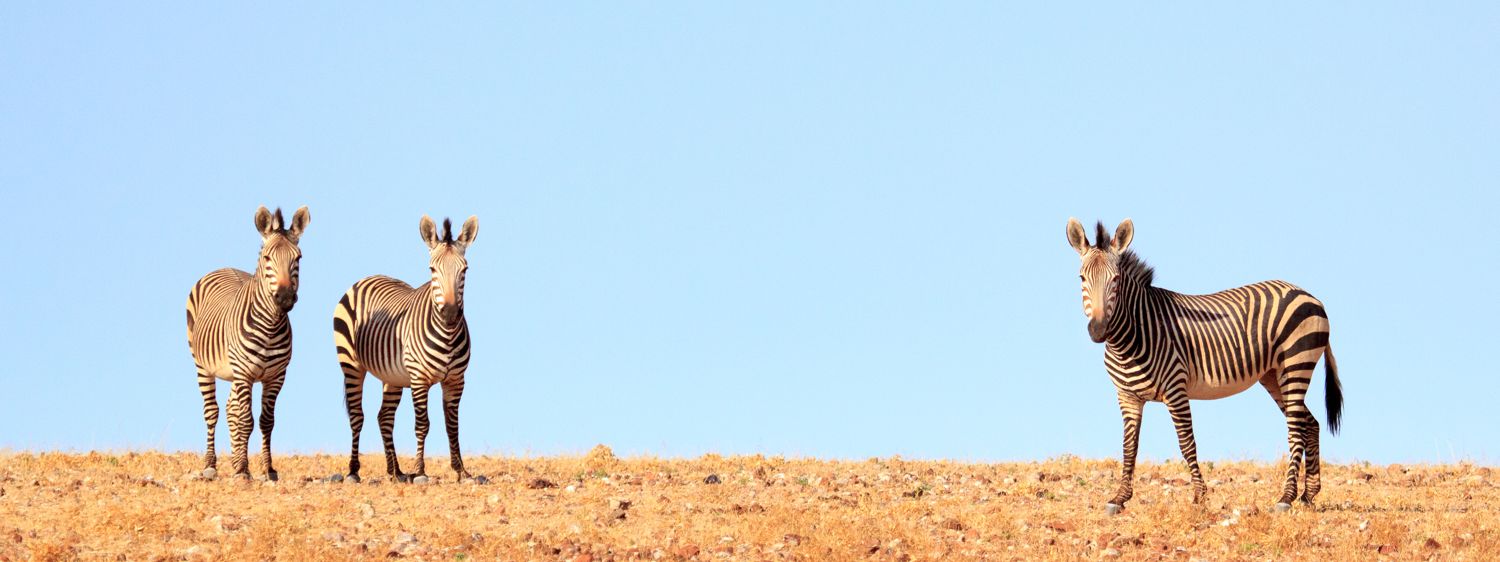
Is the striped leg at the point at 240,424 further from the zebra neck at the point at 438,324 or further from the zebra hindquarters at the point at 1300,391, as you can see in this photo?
the zebra hindquarters at the point at 1300,391

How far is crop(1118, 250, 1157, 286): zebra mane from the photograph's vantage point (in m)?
19.4

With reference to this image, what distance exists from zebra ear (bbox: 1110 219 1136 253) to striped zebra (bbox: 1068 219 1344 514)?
0.01 metres

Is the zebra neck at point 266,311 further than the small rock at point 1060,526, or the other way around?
the zebra neck at point 266,311

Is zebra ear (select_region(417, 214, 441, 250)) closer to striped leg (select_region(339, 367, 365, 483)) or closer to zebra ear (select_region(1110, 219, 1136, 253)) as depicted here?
striped leg (select_region(339, 367, 365, 483))

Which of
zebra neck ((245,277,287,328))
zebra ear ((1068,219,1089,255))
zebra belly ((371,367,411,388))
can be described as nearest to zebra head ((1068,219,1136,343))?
zebra ear ((1068,219,1089,255))

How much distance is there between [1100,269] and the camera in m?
18.6

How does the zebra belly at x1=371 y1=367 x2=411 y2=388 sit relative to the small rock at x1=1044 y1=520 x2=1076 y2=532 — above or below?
above

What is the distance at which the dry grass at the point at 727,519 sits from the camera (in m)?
16.8

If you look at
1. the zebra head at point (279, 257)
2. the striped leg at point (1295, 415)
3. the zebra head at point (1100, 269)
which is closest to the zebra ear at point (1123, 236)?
the zebra head at point (1100, 269)

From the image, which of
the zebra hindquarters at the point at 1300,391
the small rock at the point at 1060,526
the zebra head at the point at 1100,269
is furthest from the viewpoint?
the zebra hindquarters at the point at 1300,391

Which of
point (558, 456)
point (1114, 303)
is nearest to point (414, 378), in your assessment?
point (558, 456)

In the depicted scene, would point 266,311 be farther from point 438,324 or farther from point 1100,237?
Answer: point 1100,237

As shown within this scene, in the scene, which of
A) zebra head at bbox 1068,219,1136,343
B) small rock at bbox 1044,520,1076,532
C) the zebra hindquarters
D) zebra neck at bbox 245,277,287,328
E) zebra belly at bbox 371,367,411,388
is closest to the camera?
small rock at bbox 1044,520,1076,532

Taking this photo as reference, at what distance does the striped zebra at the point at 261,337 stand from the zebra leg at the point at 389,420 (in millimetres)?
1464
